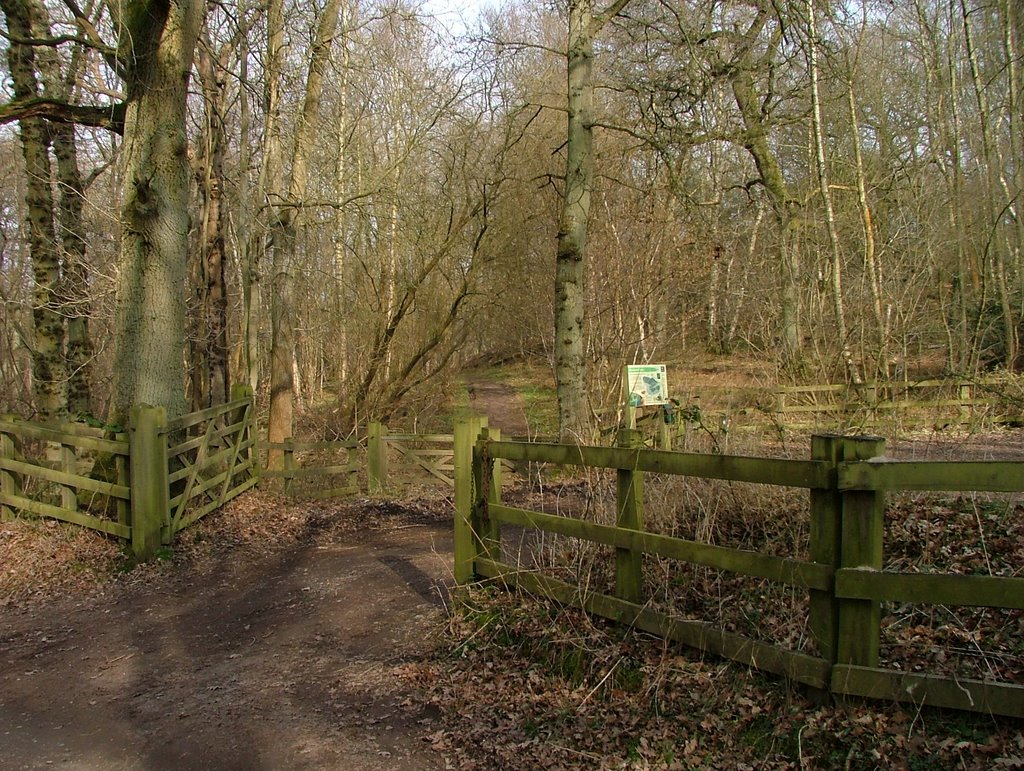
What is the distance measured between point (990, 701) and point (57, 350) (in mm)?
14154

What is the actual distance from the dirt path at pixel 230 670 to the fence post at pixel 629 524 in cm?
130

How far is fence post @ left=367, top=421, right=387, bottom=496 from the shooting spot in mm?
12766

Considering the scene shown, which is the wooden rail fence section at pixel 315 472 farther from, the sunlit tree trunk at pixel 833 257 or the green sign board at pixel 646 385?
the sunlit tree trunk at pixel 833 257

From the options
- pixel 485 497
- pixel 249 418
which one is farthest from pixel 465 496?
pixel 249 418

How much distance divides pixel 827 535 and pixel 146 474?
662cm

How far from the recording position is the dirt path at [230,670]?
4.01 m

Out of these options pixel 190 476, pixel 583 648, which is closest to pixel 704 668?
pixel 583 648

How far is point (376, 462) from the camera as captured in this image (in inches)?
505

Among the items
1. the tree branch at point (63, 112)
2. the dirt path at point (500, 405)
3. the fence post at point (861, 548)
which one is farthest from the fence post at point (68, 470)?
the dirt path at point (500, 405)

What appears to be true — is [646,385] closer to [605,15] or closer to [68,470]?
[605,15]

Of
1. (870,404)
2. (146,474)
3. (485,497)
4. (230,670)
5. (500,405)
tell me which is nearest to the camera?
(230,670)

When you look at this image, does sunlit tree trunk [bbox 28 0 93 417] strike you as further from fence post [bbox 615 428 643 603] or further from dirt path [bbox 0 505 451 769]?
fence post [bbox 615 428 643 603]

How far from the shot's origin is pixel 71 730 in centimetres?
432

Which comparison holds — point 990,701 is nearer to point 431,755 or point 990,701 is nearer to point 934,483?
point 934,483
